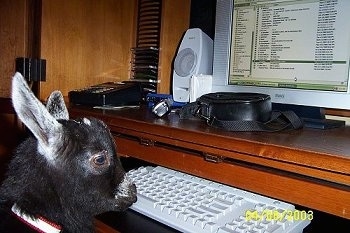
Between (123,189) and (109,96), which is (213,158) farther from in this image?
(109,96)

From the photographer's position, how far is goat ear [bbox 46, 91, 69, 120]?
80 centimetres

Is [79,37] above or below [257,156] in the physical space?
above

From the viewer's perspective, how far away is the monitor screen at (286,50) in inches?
31.0

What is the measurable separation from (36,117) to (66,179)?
0.16 m

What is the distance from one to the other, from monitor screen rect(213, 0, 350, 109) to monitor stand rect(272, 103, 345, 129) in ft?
0.17

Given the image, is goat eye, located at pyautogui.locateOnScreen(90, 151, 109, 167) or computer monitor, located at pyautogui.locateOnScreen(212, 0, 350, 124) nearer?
goat eye, located at pyautogui.locateOnScreen(90, 151, 109, 167)

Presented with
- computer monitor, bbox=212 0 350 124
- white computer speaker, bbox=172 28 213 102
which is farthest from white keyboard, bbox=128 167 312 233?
white computer speaker, bbox=172 28 213 102

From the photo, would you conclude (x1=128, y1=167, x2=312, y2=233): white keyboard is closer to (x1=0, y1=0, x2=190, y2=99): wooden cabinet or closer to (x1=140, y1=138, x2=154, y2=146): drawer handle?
(x1=140, y1=138, x2=154, y2=146): drawer handle

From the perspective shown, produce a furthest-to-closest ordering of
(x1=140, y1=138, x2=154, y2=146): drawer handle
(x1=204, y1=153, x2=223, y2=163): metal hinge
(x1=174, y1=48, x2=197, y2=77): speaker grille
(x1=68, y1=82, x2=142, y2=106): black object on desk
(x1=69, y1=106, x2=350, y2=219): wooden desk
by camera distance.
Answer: (x1=174, y1=48, x2=197, y2=77): speaker grille, (x1=68, y1=82, x2=142, y2=106): black object on desk, (x1=140, y1=138, x2=154, y2=146): drawer handle, (x1=204, y1=153, x2=223, y2=163): metal hinge, (x1=69, y1=106, x2=350, y2=219): wooden desk

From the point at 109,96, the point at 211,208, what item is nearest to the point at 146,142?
the point at 211,208

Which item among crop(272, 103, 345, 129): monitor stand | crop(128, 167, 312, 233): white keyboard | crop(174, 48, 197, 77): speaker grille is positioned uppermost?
crop(174, 48, 197, 77): speaker grille

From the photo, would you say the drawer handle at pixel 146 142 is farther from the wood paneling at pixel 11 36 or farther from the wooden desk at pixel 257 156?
the wood paneling at pixel 11 36

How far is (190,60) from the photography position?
1138 millimetres

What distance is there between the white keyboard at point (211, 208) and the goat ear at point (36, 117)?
0.21m
